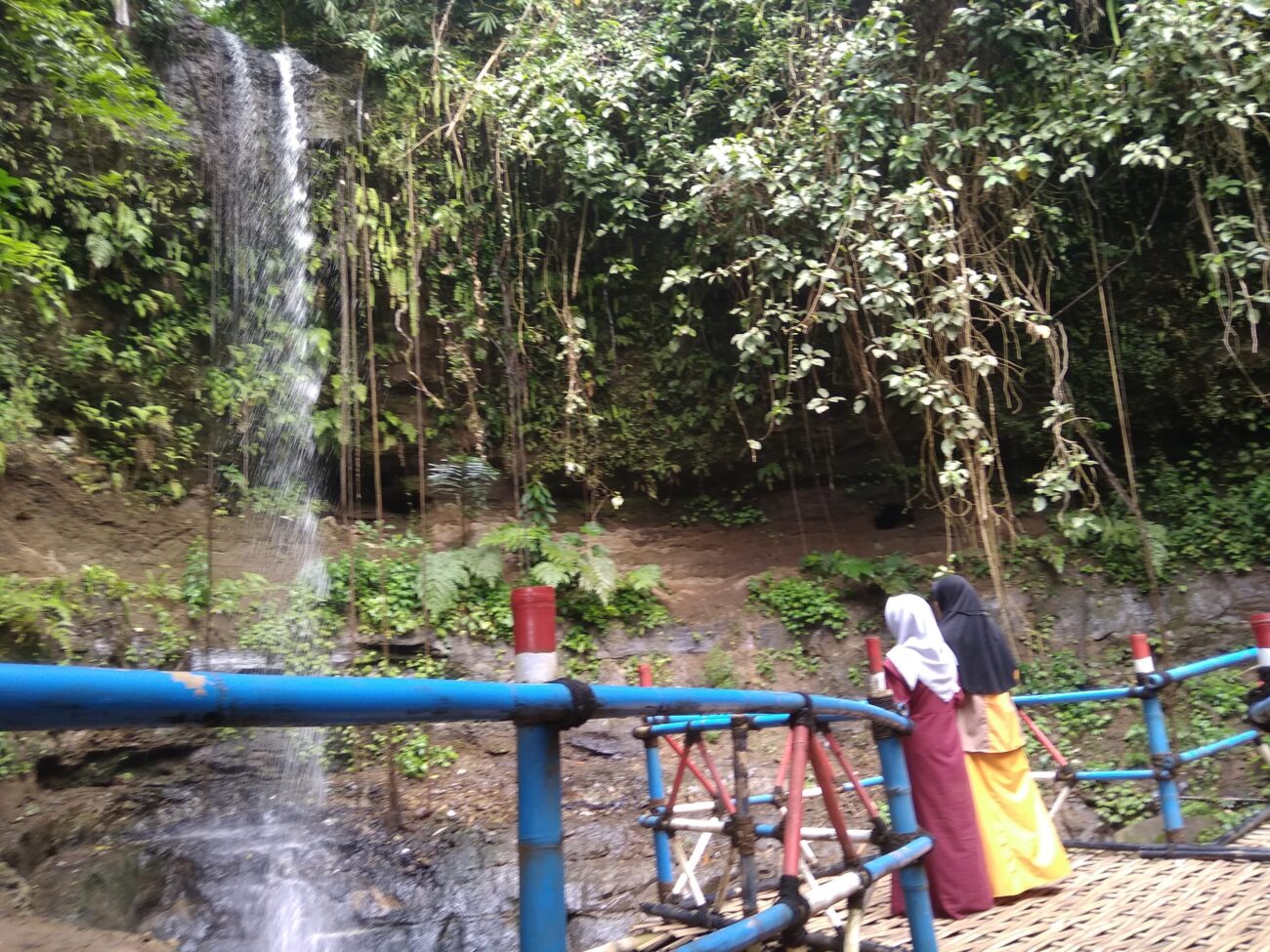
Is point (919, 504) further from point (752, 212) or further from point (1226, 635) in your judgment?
point (752, 212)

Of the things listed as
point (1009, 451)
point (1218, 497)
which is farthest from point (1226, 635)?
point (1009, 451)

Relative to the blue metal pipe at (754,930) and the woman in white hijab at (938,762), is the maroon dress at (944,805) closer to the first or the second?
the woman in white hijab at (938,762)

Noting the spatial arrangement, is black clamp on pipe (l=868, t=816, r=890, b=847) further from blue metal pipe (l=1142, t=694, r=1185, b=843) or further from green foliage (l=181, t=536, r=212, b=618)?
green foliage (l=181, t=536, r=212, b=618)

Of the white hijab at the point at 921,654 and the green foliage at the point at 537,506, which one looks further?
the green foliage at the point at 537,506

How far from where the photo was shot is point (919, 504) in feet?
30.0

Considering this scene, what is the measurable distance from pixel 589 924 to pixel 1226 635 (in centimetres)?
599

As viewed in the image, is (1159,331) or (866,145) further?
(1159,331)

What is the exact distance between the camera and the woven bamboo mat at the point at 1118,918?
2.80m

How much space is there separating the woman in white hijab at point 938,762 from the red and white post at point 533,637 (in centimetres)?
250

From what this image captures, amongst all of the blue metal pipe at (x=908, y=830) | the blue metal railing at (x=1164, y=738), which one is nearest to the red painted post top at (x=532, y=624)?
the blue metal pipe at (x=908, y=830)

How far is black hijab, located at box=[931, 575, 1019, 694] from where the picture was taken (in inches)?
143

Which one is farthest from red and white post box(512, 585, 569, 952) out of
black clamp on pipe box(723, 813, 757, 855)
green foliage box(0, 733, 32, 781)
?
green foliage box(0, 733, 32, 781)

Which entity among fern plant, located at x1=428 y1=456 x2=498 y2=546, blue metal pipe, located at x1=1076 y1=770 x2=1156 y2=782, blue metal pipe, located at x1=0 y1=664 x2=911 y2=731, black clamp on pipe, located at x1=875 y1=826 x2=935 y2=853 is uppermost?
fern plant, located at x1=428 y1=456 x2=498 y2=546

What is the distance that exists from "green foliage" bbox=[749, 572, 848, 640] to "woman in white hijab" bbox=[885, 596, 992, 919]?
4.53 m
